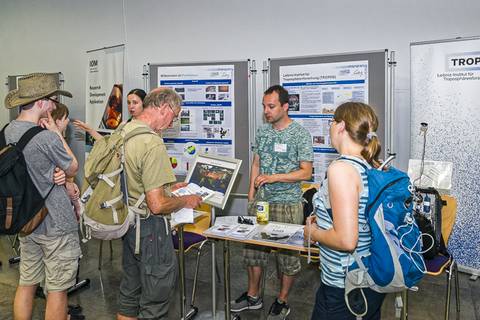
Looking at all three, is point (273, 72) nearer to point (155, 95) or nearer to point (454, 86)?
point (454, 86)

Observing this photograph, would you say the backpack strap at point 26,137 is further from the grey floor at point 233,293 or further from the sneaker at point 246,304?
the sneaker at point 246,304

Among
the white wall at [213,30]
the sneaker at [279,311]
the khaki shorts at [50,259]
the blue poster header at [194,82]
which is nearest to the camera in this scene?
the khaki shorts at [50,259]

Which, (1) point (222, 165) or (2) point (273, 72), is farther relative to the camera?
(2) point (273, 72)

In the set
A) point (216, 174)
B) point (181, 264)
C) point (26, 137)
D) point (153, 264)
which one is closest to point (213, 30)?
point (216, 174)

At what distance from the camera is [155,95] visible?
207cm

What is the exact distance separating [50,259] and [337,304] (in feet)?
5.01

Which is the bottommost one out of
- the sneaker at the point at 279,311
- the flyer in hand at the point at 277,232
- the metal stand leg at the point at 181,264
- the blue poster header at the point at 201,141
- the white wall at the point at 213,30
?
the sneaker at the point at 279,311

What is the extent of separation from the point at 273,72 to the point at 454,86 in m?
1.59

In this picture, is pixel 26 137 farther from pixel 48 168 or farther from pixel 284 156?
pixel 284 156

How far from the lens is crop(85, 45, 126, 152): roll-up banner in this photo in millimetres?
4594

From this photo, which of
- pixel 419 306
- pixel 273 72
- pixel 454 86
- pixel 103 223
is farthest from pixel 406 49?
pixel 103 223

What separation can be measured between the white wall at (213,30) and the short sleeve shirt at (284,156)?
180 centimetres

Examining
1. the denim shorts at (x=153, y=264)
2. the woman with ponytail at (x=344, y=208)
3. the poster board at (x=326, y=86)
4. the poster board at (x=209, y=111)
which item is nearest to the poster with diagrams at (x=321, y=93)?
the poster board at (x=326, y=86)

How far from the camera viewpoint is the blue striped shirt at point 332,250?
1.42m
